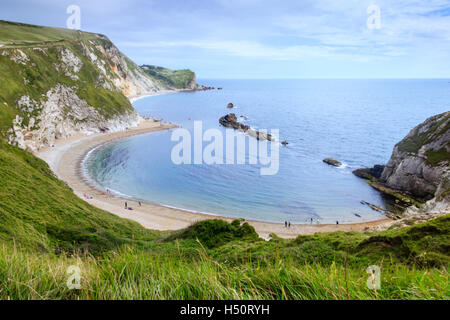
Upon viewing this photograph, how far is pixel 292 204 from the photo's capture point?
138 ft

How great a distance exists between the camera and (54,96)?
66.5m

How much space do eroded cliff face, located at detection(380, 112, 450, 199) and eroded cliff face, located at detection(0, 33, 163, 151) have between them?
210 feet

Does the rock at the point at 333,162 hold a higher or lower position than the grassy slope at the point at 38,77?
lower

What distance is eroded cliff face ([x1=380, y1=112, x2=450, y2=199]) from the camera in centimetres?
3966

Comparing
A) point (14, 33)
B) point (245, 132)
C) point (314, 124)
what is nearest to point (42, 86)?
point (14, 33)

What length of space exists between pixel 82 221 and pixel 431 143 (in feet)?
159

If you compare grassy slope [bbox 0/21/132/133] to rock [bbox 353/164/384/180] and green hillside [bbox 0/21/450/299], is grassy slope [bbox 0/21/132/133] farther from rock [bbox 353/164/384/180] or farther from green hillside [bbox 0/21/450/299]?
rock [bbox 353/164/384/180]

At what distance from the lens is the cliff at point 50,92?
52156 millimetres

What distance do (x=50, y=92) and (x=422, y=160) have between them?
76.9m

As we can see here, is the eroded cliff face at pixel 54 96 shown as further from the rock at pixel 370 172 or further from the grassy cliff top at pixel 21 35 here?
the rock at pixel 370 172

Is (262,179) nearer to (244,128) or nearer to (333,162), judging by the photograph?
(333,162)

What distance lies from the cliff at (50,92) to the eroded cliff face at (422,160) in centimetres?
6405

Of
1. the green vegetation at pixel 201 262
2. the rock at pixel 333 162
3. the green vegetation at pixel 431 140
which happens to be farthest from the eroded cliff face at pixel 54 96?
the green vegetation at pixel 431 140

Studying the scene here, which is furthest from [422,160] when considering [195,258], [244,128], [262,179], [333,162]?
[244,128]
